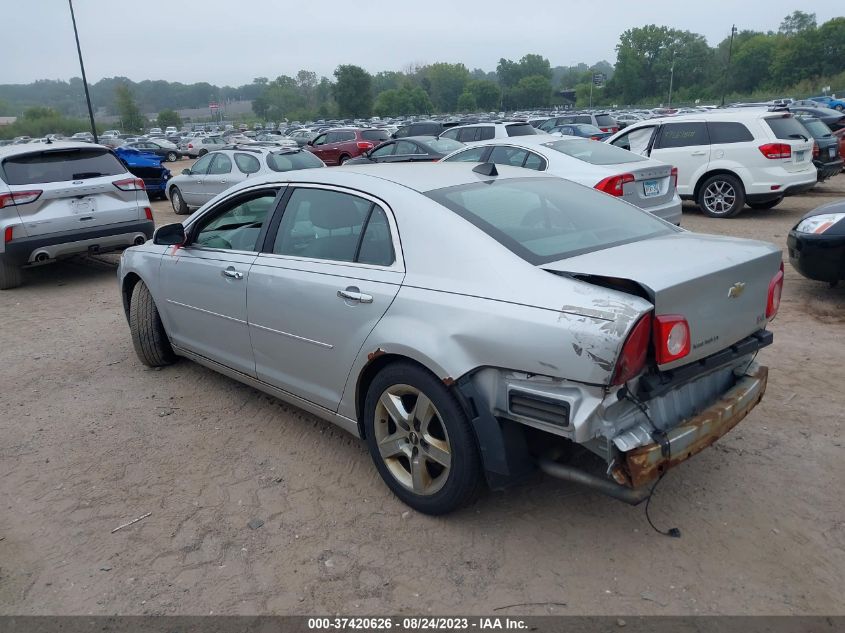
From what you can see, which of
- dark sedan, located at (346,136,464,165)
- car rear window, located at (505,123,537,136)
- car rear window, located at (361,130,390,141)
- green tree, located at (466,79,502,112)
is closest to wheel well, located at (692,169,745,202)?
dark sedan, located at (346,136,464,165)

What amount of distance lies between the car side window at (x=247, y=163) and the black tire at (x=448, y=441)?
10.4 metres

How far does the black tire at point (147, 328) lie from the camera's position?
5203 mm

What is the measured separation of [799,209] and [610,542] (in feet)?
36.0

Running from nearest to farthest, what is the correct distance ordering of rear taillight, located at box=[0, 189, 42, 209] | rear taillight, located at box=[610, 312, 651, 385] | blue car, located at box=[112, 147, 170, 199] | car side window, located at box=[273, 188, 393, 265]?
rear taillight, located at box=[610, 312, 651, 385] < car side window, located at box=[273, 188, 393, 265] < rear taillight, located at box=[0, 189, 42, 209] < blue car, located at box=[112, 147, 170, 199]

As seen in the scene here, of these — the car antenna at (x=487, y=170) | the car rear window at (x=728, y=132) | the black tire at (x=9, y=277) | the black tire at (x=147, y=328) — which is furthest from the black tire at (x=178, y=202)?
the car antenna at (x=487, y=170)

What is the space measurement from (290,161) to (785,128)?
8.51 metres

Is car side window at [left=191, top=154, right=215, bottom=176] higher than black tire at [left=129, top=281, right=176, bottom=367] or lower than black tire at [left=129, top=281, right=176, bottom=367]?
higher

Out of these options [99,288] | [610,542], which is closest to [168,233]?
[610,542]

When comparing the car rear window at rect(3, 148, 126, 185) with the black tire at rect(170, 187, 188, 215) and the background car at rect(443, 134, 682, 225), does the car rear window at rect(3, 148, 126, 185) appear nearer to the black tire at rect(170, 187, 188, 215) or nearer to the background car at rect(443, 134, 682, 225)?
the background car at rect(443, 134, 682, 225)

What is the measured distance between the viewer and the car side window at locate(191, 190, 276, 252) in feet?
13.8

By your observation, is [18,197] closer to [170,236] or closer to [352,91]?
[170,236]

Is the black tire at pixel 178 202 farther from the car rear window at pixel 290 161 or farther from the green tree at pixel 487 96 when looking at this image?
the green tree at pixel 487 96

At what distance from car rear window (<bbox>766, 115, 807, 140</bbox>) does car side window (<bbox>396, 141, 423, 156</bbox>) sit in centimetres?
767
